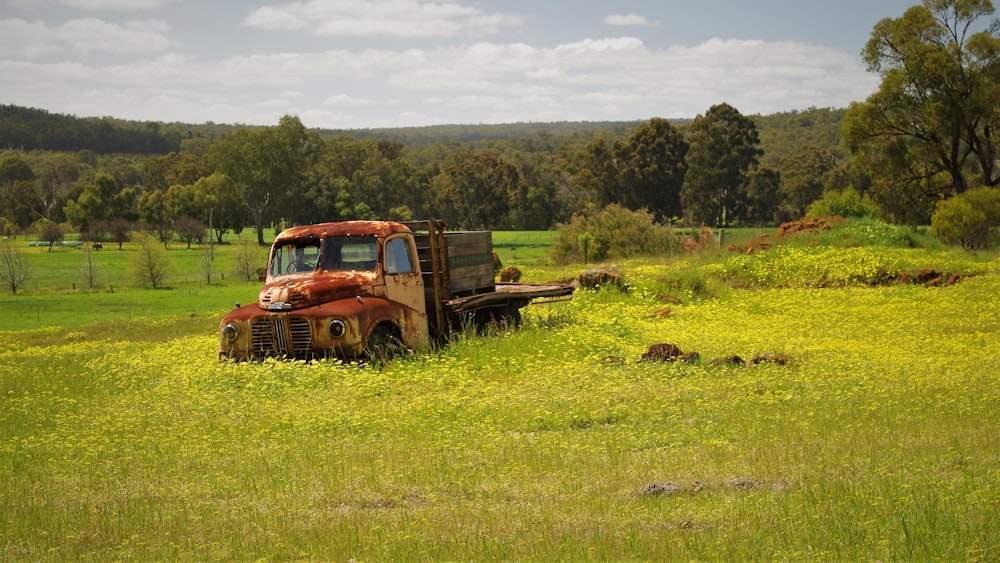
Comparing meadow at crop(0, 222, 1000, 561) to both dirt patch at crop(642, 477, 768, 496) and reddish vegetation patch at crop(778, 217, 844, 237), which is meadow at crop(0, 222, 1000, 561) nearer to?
dirt patch at crop(642, 477, 768, 496)

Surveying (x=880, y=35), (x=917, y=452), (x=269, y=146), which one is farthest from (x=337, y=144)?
(x=917, y=452)

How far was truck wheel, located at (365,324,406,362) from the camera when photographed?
14506 mm

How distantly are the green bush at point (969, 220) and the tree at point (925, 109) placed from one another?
7.59 meters

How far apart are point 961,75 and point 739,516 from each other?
47.3m

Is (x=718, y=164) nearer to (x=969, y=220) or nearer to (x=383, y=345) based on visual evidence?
(x=969, y=220)

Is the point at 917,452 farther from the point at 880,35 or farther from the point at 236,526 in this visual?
the point at 880,35

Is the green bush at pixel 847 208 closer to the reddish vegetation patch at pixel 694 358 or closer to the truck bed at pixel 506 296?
the truck bed at pixel 506 296

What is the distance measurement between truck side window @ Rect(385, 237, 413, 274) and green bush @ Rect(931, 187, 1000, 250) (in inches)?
1224

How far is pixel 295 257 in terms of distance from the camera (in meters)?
15.8

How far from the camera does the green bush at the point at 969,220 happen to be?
1558 inches

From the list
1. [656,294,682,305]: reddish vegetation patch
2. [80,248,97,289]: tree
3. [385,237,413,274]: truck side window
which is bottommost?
Result: [80,248,97,289]: tree

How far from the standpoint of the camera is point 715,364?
45.3 ft

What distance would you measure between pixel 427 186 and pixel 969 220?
79625mm

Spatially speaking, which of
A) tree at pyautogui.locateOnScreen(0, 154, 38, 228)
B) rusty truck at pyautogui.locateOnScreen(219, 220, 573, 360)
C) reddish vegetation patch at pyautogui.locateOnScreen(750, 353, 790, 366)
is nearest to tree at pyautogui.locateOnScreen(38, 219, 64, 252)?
tree at pyautogui.locateOnScreen(0, 154, 38, 228)
